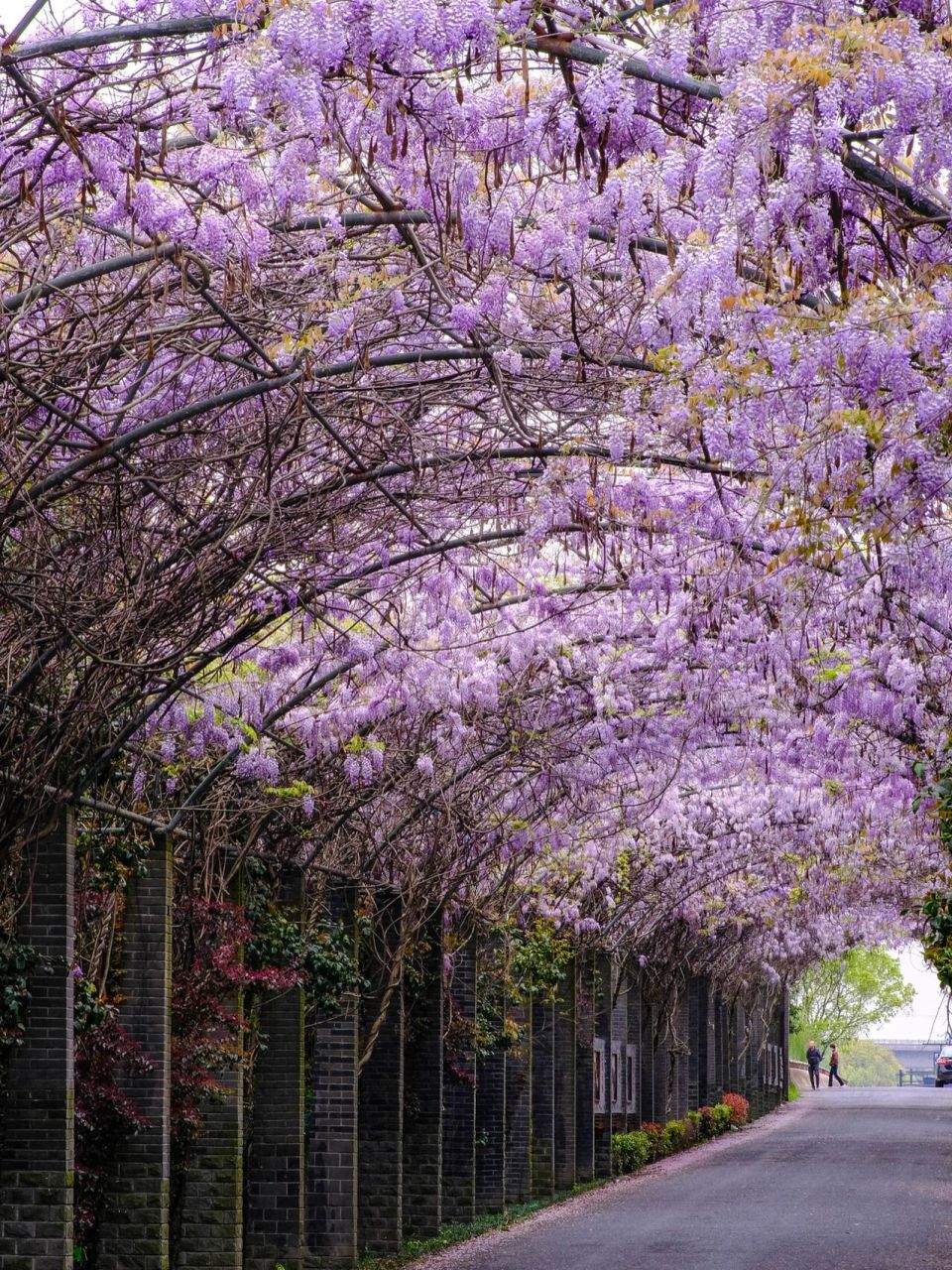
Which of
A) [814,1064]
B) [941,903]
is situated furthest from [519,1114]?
[814,1064]

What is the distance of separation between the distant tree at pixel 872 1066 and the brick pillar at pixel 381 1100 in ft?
321

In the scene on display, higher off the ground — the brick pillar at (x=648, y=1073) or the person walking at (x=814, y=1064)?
the brick pillar at (x=648, y=1073)

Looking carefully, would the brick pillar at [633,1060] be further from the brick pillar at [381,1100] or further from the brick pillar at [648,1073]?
the brick pillar at [381,1100]

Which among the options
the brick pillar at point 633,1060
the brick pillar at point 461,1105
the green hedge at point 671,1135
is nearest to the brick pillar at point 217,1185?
the brick pillar at point 461,1105

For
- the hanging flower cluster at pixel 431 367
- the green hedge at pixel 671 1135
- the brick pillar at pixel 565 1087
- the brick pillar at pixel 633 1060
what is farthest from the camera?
the brick pillar at pixel 633 1060

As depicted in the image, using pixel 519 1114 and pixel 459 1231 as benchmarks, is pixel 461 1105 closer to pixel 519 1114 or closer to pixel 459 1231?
pixel 459 1231

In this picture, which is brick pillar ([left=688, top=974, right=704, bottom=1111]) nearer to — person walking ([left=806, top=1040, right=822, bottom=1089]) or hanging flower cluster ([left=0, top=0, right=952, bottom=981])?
hanging flower cluster ([left=0, top=0, right=952, bottom=981])

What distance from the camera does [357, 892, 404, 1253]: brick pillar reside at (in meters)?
16.8

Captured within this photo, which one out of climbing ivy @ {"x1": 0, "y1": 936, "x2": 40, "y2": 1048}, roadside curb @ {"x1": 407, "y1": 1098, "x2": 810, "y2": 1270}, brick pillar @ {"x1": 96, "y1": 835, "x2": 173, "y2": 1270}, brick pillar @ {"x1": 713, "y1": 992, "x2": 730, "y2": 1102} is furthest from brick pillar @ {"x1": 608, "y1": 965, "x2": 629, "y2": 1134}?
climbing ivy @ {"x1": 0, "y1": 936, "x2": 40, "y2": 1048}

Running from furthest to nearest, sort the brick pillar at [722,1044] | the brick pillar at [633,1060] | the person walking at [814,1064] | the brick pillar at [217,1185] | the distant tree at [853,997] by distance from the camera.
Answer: the distant tree at [853,997] < the person walking at [814,1064] < the brick pillar at [722,1044] < the brick pillar at [633,1060] < the brick pillar at [217,1185]

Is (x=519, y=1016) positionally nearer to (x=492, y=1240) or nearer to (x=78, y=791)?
(x=492, y=1240)

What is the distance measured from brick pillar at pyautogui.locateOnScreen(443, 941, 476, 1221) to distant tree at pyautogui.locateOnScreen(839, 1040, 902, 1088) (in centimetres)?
9505

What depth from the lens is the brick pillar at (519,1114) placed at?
23000 mm

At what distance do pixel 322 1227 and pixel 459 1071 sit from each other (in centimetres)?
399
